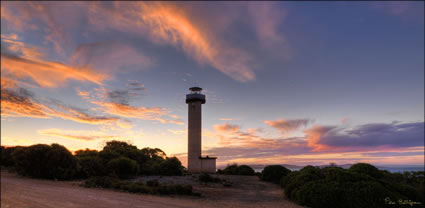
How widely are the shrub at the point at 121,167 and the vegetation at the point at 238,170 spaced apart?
15470 millimetres

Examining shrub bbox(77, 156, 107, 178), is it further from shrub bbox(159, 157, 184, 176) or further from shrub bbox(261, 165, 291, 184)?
shrub bbox(261, 165, 291, 184)

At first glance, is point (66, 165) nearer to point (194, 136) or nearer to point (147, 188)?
point (147, 188)

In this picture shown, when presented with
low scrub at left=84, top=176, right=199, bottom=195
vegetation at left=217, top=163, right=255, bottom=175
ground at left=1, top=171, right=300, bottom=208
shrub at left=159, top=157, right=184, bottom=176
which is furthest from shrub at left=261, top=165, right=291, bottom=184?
low scrub at left=84, top=176, right=199, bottom=195

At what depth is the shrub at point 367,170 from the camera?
16.3 m

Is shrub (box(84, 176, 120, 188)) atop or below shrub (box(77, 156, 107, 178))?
below

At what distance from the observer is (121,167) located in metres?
22.6

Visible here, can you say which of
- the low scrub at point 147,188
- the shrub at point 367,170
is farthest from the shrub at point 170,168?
the shrub at point 367,170

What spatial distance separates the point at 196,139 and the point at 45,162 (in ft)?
54.8

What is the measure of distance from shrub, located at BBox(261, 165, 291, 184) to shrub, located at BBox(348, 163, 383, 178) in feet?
29.7

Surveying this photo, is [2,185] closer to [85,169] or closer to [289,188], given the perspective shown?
[289,188]

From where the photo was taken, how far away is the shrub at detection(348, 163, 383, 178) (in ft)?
53.3

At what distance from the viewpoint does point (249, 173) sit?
33.3m

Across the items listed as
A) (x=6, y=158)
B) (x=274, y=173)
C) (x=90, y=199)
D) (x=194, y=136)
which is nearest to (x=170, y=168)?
(x=194, y=136)

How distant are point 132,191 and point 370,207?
12.4 meters
